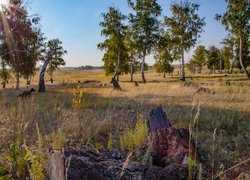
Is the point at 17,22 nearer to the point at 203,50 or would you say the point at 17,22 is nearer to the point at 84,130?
the point at 84,130

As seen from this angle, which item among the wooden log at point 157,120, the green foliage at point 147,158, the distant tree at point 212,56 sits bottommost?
the green foliage at point 147,158

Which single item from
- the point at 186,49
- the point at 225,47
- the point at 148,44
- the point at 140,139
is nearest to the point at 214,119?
the point at 140,139

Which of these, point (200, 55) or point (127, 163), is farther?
point (200, 55)

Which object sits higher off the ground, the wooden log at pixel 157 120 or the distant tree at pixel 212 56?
the distant tree at pixel 212 56

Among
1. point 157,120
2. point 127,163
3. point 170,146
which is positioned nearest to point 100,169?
point 127,163

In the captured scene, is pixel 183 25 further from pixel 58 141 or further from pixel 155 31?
pixel 58 141

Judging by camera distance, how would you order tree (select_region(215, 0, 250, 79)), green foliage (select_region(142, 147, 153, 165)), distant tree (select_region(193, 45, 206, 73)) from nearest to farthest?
green foliage (select_region(142, 147, 153, 165)), tree (select_region(215, 0, 250, 79)), distant tree (select_region(193, 45, 206, 73))

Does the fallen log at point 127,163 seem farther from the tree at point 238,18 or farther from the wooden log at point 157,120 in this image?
the tree at point 238,18

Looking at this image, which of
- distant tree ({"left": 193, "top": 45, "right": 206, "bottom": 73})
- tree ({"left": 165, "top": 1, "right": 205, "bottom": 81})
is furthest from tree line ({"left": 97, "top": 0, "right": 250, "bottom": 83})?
distant tree ({"left": 193, "top": 45, "right": 206, "bottom": 73})

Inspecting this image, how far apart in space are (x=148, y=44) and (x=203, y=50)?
31.3 meters

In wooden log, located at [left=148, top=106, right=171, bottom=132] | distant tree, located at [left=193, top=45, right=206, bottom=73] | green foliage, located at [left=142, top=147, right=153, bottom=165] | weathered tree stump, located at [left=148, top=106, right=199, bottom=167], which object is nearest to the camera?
green foliage, located at [left=142, top=147, right=153, bottom=165]

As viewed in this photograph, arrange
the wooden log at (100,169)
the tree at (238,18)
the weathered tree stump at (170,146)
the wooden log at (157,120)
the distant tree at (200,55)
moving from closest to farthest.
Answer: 1. the wooden log at (100,169)
2. the weathered tree stump at (170,146)
3. the wooden log at (157,120)
4. the tree at (238,18)
5. the distant tree at (200,55)

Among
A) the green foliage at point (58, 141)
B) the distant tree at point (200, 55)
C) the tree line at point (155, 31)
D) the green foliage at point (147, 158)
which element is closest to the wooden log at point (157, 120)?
the green foliage at point (147, 158)

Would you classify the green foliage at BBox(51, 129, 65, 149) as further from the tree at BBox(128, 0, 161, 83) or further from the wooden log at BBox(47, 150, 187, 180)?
the tree at BBox(128, 0, 161, 83)
